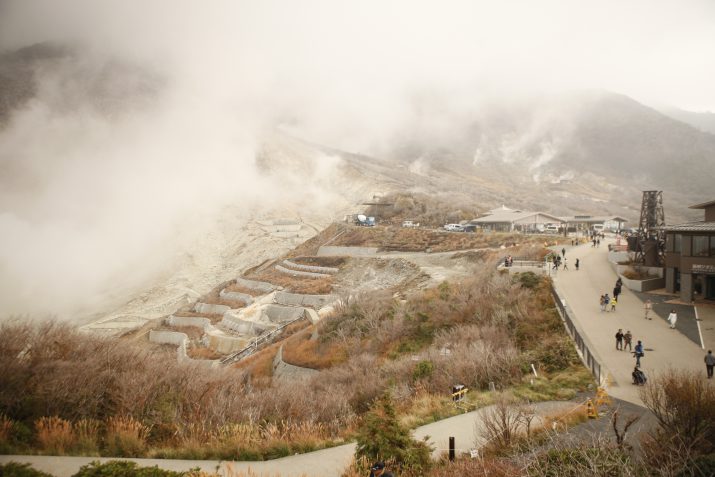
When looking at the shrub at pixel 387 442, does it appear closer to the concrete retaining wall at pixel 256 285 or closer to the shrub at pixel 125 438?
the shrub at pixel 125 438

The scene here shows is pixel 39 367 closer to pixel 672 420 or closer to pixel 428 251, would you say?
→ pixel 672 420

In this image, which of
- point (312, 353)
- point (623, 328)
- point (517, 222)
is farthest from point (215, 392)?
point (517, 222)

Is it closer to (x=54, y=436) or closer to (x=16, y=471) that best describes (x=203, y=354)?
(x=54, y=436)

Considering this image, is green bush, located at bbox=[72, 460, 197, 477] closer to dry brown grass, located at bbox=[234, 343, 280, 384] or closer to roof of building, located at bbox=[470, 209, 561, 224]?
dry brown grass, located at bbox=[234, 343, 280, 384]

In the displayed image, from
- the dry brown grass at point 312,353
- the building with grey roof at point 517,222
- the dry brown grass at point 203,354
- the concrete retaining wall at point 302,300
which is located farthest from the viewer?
the building with grey roof at point 517,222

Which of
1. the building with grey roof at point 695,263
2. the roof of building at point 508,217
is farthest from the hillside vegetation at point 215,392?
the roof of building at point 508,217

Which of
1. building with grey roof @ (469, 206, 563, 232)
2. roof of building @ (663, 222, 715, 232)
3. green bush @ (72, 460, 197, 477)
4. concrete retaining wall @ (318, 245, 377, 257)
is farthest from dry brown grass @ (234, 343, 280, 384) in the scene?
building with grey roof @ (469, 206, 563, 232)

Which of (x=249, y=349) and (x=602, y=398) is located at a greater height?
(x=602, y=398)
